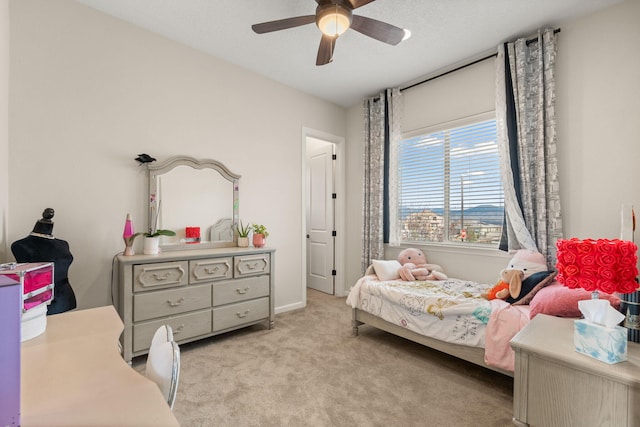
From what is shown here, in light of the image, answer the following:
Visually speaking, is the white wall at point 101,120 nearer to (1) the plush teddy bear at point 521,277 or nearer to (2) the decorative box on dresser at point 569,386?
(1) the plush teddy bear at point 521,277

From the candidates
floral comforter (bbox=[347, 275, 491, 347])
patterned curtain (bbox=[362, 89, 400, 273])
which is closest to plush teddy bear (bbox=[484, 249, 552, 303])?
floral comforter (bbox=[347, 275, 491, 347])

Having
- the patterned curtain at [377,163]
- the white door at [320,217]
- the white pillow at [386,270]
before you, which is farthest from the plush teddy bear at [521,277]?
the white door at [320,217]

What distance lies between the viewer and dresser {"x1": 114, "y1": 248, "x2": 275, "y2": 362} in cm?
229

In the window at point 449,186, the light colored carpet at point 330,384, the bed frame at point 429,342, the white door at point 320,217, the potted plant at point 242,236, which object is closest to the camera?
the light colored carpet at point 330,384

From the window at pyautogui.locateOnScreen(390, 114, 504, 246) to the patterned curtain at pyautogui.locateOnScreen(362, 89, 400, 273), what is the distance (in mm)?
148

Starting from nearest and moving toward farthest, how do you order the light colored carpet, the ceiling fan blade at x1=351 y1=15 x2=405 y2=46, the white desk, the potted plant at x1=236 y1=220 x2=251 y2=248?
1. the white desk
2. the light colored carpet
3. the ceiling fan blade at x1=351 y1=15 x2=405 y2=46
4. the potted plant at x1=236 y1=220 x2=251 y2=248

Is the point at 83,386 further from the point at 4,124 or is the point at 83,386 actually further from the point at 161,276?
the point at 4,124

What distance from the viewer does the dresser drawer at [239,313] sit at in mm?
2736

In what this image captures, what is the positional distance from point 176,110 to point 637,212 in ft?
13.0

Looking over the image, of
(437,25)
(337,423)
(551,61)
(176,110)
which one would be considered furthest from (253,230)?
(551,61)

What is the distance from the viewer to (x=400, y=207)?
3.82 metres

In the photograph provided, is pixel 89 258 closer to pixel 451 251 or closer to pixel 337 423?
pixel 337 423

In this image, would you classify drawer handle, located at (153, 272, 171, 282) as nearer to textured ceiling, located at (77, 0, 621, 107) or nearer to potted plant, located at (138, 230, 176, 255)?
potted plant, located at (138, 230, 176, 255)

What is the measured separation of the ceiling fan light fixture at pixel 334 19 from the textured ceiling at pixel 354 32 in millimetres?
454
